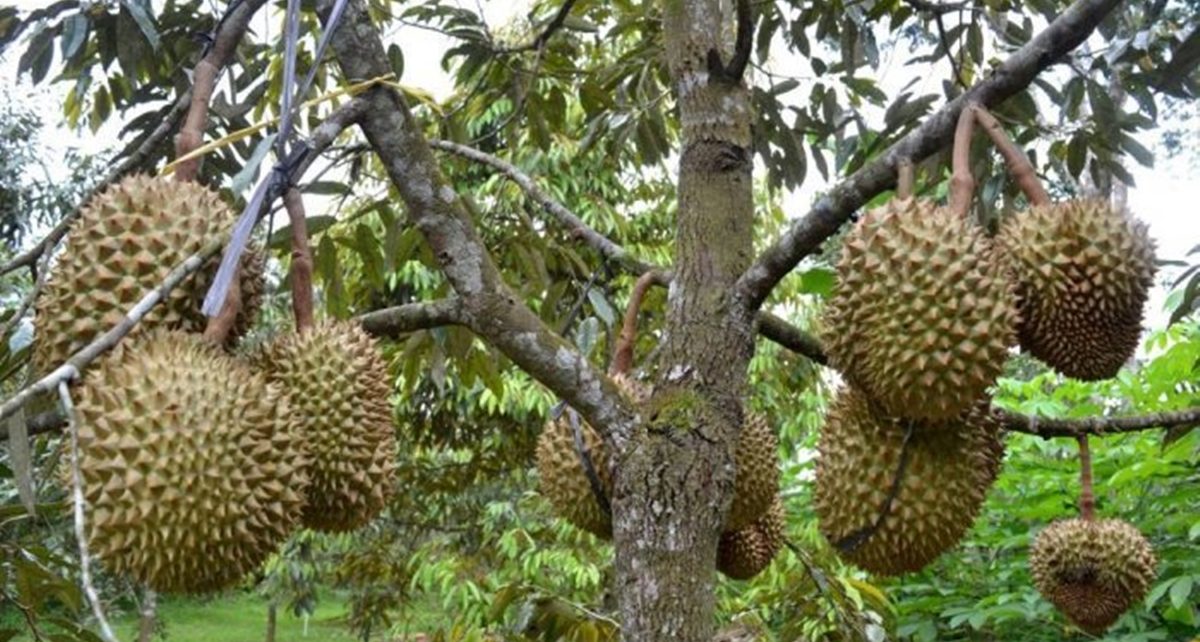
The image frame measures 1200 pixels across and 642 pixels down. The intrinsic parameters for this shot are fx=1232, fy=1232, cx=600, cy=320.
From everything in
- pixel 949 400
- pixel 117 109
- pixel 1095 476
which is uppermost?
pixel 117 109

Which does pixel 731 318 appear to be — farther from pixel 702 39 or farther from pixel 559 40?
pixel 559 40

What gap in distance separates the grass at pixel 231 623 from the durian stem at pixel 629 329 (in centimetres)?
1135

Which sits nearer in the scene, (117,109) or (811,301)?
(117,109)

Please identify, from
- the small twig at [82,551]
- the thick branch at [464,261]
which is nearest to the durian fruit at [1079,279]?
the thick branch at [464,261]

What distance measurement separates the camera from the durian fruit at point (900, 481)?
1168mm

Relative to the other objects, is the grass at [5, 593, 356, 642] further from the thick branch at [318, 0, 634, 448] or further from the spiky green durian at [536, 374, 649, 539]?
the thick branch at [318, 0, 634, 448]

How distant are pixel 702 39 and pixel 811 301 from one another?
604 cm

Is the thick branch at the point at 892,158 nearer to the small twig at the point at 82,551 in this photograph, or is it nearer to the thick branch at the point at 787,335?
the thick branch at the point at 787,335

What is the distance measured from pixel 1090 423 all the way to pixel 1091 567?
0.43 metres

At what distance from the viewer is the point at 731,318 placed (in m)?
1.20

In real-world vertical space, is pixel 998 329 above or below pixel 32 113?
below

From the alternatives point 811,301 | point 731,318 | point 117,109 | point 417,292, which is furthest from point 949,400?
point 811,301

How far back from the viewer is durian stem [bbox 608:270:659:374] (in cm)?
136

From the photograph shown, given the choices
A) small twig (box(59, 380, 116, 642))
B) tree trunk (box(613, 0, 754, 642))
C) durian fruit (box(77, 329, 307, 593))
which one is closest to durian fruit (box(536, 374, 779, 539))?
tree trunk (box(613, 0, 754, 642))
